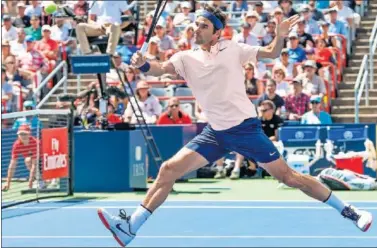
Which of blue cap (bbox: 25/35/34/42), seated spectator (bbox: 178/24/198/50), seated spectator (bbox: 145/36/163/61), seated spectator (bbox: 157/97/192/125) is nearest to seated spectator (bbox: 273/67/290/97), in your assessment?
seated spectator (bbox: 157/97/192/125)

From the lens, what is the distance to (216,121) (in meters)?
10.7

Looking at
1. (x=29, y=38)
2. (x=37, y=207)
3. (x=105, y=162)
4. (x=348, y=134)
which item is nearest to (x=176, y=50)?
(x=29, y=38)

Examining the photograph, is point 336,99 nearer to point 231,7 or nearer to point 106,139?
point 231,7

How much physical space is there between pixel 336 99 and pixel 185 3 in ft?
15.8

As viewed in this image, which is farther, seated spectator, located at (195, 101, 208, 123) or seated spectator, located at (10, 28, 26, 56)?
seated spectator, located at (10, 28, 26, 56)

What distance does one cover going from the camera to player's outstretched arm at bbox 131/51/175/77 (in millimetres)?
10656

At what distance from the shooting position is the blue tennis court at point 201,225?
11.2 metres

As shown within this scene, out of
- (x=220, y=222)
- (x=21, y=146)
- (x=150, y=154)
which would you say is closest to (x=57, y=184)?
(x=21, y=146)

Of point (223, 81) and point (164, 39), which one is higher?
point (223, 81)

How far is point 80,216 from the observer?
14125mm

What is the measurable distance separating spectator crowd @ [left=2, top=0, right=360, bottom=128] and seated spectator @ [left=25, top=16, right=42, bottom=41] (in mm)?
22

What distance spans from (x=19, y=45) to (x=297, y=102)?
758cm

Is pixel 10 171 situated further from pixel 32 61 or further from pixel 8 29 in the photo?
pixel 8 29

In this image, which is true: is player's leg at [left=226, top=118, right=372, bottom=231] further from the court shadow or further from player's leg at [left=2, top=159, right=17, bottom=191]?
player's leg at [left=2, top=159, right=17, bottom=191]
